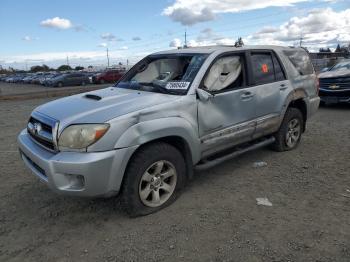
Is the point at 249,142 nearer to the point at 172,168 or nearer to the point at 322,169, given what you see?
the point at 322,169

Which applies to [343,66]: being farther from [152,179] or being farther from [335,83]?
[152,179]

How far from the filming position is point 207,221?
370 centimetres

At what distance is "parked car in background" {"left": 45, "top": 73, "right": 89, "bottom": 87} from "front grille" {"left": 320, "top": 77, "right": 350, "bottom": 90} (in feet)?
104

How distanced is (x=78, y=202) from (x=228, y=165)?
92.0 inches

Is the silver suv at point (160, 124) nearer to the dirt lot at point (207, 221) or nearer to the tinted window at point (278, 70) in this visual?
the tinted window at point (278, 70)

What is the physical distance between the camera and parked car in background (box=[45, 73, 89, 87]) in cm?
3762

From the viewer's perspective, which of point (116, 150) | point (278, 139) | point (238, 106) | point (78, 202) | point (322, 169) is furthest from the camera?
point (278, 139)

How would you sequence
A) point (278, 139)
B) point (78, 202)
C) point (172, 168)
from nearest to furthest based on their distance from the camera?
point (172, 168)
point (78, 202)
point (278, 139)

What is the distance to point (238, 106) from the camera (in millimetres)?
4668

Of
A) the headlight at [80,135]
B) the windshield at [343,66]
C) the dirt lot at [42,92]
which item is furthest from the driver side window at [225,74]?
the dirt lot at [42,92]

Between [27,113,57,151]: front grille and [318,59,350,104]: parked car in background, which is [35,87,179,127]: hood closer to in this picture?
[27,113,57,151]: front grille

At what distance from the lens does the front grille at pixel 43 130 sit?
358cm

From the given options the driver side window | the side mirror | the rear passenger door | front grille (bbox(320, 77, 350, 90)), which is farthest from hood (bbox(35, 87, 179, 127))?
front grille (bbox(320, 77, 350, 90))

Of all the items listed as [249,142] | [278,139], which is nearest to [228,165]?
[249,142]
